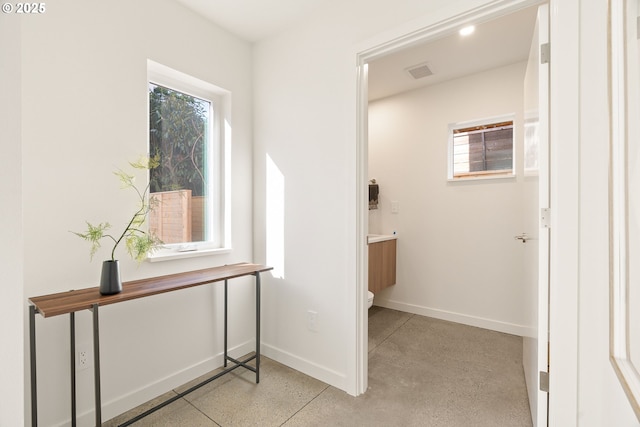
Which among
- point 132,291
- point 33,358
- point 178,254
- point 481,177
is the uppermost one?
point 481,177

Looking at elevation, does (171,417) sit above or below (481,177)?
below

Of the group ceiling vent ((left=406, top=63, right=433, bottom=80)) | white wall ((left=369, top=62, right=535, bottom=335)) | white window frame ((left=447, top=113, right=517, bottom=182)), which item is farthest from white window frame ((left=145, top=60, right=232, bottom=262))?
white window frame ((left=447, top=113, right=517, bottom=182))

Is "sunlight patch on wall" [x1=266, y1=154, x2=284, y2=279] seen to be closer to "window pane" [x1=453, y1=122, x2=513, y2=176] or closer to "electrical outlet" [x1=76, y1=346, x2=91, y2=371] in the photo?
"electrical outlet" [x1=76, y1=346, x2=91, y2=371]

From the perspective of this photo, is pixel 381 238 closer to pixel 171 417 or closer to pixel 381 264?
pixel 381 264

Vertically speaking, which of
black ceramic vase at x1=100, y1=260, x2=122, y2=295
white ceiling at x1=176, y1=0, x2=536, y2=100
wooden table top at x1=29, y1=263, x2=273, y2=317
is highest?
white ceiling at x1=176, y1=0, x2=536, y2=100

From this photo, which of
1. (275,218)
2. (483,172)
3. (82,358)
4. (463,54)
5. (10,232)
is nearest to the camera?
(10,232)

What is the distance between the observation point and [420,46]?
2.53 metres

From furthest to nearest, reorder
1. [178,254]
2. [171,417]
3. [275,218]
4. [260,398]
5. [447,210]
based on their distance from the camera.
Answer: [447,210]
[275,218]
[178,254]
[260,398]
[171,417]

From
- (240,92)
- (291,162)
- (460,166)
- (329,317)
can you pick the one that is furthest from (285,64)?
(460,166)

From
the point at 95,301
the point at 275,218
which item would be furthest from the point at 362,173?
the point at 95,301

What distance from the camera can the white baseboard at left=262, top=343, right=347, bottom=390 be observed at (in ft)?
6.59

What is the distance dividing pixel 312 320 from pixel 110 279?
1.27 m

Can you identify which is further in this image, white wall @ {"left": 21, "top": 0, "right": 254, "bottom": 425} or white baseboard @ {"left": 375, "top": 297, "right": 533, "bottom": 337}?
white baseboard @ {"left": 375, "top": 297, "right": 533, "bottom": 337}

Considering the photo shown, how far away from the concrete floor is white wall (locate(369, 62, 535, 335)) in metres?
0.59
